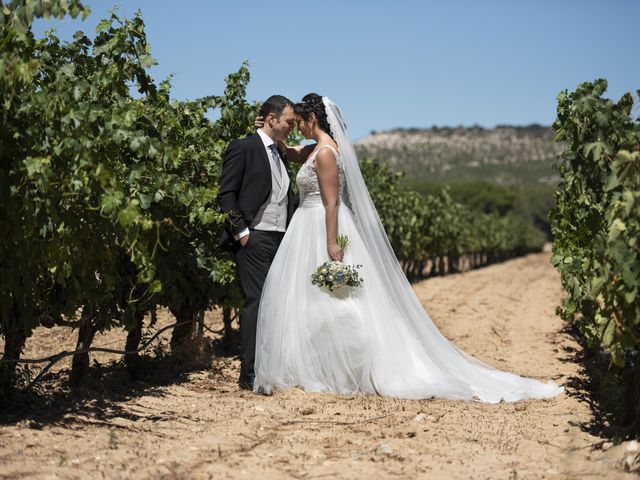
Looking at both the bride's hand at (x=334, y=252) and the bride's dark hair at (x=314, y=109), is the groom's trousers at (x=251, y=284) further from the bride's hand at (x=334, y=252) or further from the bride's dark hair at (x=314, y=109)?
the bride's dark hair at (x=314, y=109)

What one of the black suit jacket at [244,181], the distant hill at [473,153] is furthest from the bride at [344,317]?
the distant hill at [473,153]

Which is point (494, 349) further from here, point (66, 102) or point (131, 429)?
point (66, 102)

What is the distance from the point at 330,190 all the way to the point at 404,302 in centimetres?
104

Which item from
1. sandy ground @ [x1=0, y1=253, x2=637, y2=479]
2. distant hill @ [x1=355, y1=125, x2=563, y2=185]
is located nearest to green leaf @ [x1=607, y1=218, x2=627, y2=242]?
sandy ground @ [x1=0, y1=253, x2=637, y2=479]

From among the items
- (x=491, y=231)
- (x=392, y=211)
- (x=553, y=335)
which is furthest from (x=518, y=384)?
(x=491, y=231)

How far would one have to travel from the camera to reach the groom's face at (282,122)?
18.5ft

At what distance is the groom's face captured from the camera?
5.64 meters

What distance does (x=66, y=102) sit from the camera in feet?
12.9

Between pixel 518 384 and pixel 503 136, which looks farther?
pixel 503 136

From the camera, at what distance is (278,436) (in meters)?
4.06

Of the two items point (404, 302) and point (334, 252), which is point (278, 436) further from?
point (404, 302)

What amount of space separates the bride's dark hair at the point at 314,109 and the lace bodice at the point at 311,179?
21 cm

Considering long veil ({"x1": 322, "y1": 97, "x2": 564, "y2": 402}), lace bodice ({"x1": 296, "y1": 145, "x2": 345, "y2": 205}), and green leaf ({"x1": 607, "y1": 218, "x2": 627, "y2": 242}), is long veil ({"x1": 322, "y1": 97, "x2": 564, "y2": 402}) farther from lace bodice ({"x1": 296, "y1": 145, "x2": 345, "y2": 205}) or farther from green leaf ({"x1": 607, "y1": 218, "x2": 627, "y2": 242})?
green leaf ({"x1": 607, "y1": 218, "x2": 627, "y2": 242})

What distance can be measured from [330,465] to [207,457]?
0.59m
